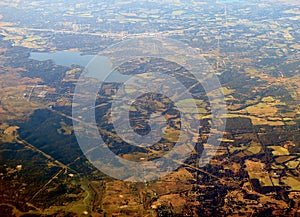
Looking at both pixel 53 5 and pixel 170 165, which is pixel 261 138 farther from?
pixel 53 5

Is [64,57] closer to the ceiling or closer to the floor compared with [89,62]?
closer to the floor

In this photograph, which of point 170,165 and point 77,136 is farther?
point 77,136

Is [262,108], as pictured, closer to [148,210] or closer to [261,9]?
[148,210]

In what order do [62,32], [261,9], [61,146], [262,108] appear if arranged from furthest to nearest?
[261,9] < [62,32] < [262,108] < [61,146]

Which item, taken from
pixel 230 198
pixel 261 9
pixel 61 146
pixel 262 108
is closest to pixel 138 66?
pixel 262 108

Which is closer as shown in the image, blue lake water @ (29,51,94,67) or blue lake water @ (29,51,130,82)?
blue lake water @ (29,51,130,82)

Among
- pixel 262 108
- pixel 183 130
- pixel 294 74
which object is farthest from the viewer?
pixel 294 74

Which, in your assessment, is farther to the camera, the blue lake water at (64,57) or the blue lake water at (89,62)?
the blue lake water at (64,57)

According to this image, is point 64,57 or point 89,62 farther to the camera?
point 64,57

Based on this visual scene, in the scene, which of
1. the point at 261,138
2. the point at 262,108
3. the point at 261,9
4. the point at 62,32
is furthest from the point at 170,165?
the point at 261,9
